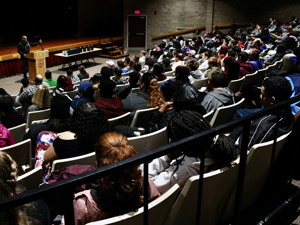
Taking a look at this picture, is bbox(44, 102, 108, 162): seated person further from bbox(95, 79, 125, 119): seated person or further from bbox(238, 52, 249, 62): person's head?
bbox(238, 52, 249, 62): person's head

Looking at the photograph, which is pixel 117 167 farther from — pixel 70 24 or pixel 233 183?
pixel 70 24

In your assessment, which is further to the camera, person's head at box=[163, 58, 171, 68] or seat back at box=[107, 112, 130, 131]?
person's head at box=[163, 58, 171, 68]

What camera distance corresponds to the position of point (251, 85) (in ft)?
14.3

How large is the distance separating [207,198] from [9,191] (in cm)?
95

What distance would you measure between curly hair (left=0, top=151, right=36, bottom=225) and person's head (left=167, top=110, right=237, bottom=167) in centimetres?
86

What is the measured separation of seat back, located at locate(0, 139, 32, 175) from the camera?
101 inches

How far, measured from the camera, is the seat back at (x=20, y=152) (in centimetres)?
257

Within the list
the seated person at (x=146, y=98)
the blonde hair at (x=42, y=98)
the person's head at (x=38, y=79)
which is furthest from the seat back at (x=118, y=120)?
the person's head at (x=38, y=79)

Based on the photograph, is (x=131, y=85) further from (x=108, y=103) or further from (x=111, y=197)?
(x=111, y=197)

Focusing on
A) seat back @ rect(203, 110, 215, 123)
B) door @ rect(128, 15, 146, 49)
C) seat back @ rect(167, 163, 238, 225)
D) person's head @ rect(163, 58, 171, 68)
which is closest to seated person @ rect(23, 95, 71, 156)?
seat back @ rect(203, 110, 215, 123)

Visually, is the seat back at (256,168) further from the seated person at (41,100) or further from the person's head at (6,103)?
the seated person at (41,100)

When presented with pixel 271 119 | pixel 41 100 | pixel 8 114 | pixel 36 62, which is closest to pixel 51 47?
pixel 36 62

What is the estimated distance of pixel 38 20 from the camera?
15.5 meters

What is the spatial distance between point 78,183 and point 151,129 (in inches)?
80.1
